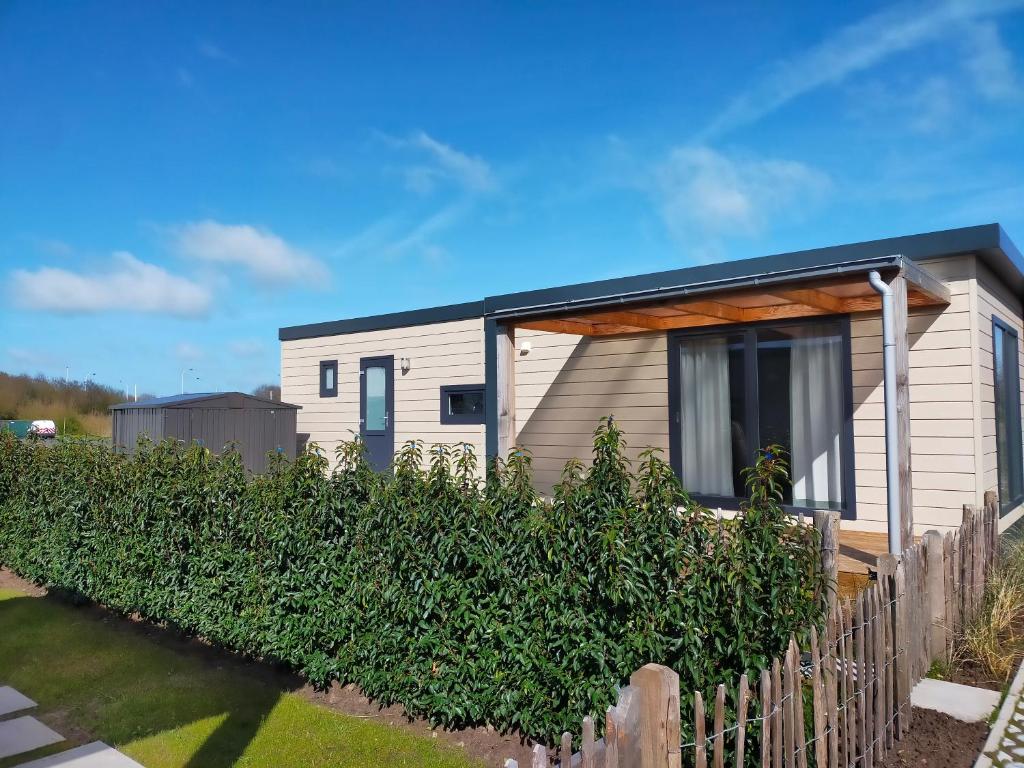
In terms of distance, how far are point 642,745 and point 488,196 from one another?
16.8m

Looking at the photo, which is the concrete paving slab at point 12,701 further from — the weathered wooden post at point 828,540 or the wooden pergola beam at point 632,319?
the wooden pergola beam at point 632,319

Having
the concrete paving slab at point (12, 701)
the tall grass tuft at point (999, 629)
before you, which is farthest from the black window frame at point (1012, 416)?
the concrete paving slab at point (12, 701)

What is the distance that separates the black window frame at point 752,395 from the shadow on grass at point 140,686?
5.03 metres

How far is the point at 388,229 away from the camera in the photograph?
18.9 metres

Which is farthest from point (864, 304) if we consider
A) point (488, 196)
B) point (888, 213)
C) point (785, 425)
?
point (488, 196)

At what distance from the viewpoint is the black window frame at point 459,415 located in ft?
33.9

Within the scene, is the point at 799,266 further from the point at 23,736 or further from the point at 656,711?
the point at 23,736

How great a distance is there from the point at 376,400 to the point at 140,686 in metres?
7.57

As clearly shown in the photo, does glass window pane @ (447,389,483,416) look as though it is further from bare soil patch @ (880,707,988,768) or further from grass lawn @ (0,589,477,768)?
bare soil patch @ (880,707,988,768)

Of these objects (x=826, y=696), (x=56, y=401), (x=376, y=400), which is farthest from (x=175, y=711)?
(x=56, y=401)

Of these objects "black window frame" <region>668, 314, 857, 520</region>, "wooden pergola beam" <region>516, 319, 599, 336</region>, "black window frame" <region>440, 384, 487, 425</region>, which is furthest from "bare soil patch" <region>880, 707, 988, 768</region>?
"black window frame" <region>440, 384, 487, 425</region>

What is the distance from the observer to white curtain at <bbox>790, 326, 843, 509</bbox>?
23.7ft

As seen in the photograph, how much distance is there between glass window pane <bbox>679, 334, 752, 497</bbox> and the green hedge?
15.2 feet

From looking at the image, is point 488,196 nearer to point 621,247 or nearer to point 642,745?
point 621,247
